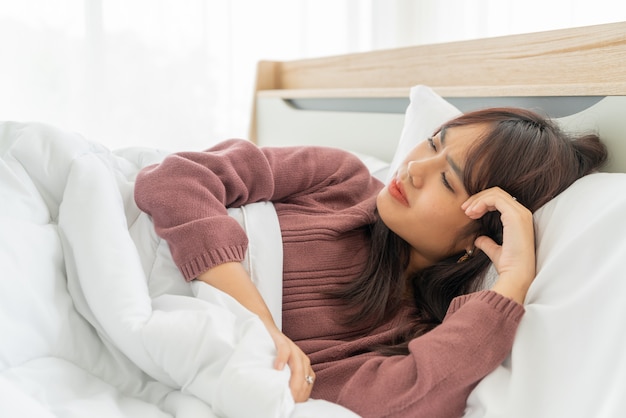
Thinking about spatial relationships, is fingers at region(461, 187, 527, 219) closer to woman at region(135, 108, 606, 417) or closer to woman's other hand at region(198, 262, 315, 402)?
woman at region(135, 108, 606, 417)

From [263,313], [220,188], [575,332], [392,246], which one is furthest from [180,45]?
[575,332]

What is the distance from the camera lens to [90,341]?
0.88m

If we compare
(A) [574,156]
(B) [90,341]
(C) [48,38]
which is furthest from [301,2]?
(B) [90,341]

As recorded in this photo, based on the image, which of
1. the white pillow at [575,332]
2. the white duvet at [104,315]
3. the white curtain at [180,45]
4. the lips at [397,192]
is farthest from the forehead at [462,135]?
the white curtain at [180,45]

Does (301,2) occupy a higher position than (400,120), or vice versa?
(301,2)

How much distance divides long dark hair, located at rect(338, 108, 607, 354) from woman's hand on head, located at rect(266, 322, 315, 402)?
15cm

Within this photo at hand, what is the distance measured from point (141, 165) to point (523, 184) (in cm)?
75

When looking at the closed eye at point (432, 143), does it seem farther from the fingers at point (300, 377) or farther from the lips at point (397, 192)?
the fingers at point (300, 377)

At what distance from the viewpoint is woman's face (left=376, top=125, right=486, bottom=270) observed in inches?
39.6

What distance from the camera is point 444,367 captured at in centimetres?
79

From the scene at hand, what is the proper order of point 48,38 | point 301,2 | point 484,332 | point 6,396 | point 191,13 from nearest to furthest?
A: point 6,396
point 484,332
point 48,38
point 191,13
point 301,2

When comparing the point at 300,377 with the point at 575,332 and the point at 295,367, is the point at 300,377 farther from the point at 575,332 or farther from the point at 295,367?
the point at 575,332

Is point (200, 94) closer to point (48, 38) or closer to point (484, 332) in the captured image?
point (48, 38)

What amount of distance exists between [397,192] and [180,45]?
1.53 meters
